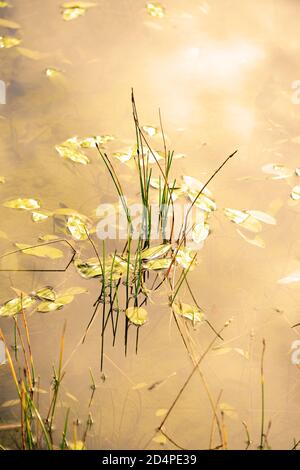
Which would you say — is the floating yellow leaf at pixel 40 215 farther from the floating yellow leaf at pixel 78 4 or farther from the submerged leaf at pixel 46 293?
the floating yellow leaf at pixel 78 4

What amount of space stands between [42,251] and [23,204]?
0.23 m

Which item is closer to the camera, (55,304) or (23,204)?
(55,304)

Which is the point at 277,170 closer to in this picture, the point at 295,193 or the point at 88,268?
the point at 295,193

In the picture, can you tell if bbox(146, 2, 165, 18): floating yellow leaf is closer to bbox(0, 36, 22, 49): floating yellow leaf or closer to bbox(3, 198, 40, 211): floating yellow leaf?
bbox(0, 36, 22, 49): floating yellow leaf

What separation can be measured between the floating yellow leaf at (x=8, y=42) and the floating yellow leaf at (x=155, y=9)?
0.75 metres

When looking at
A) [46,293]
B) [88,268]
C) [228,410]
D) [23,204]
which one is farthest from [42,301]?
[228,410]

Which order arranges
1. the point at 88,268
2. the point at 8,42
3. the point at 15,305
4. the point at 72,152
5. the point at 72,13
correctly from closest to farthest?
1. the point at 15,305
2. the point at 88,268
3. the point at 72,152
4. the point at 8,42
5. the point at 72,13

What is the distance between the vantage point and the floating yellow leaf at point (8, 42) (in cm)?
245

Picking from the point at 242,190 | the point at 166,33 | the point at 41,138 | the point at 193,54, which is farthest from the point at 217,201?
the point at 166,33

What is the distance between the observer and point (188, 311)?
1402 mm

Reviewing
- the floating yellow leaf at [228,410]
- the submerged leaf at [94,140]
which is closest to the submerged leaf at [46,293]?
the floating yellow leaf at [228,410]

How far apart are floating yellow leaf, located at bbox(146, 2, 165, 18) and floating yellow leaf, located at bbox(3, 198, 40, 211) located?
1.56 metres

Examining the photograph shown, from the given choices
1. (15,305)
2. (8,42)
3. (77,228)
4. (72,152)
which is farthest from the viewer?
(8,42)

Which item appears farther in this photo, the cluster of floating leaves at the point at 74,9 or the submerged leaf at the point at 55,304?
the cluster of floating leaves at the point at 74,9
